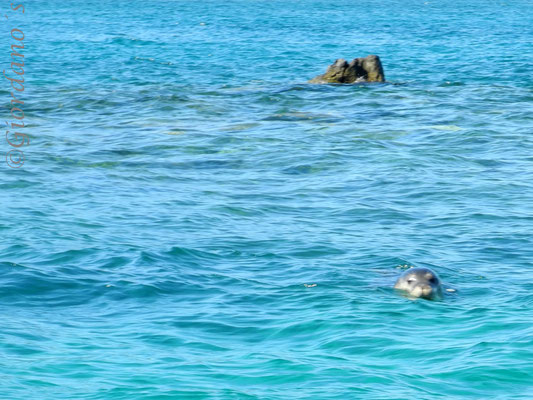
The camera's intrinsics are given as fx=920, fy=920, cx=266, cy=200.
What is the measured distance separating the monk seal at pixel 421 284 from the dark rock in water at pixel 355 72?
20.0 meters

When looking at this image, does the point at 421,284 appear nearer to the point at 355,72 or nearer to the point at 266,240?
the point at 266,240

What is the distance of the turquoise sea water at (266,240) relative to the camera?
9039mm

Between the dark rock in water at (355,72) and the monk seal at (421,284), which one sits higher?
the dark rock in water at (355,72)

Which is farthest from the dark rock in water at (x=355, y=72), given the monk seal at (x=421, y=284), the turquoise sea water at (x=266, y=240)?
the monk seal at (x=421, y=284)

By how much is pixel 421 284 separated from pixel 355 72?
20.5 metres

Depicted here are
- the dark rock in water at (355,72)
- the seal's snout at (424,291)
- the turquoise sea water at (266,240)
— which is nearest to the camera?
the turquoise sea water at (266,240)

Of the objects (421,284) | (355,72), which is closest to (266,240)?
(421,284)

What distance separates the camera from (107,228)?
14180 mm

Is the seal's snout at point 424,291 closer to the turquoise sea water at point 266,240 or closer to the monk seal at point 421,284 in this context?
the monk seal at point 421,284

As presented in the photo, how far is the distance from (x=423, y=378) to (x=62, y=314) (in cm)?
427

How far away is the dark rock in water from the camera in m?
30.6

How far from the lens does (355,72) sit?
101 feet

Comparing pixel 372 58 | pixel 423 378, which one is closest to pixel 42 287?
pixel 423 378

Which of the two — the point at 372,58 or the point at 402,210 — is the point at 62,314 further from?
the point at 372,58
